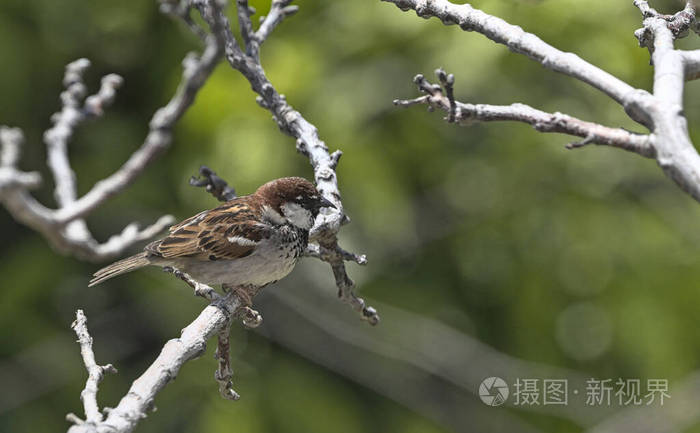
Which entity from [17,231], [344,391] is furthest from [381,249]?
[17,231]

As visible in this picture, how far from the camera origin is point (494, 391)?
5.40 m

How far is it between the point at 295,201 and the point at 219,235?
37 centimetres

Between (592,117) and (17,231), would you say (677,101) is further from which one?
(17,231)

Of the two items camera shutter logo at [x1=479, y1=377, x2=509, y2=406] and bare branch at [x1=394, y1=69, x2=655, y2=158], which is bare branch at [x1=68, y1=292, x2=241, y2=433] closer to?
bare branch at [x1=394, y1=69, x2=655, y2=158]

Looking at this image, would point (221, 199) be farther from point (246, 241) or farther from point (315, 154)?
point (315, 154)

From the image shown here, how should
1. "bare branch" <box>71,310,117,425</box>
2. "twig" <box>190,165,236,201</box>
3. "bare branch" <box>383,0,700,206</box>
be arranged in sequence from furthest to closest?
"twig" <box>190,165,236,201</box> → "bare branch" <box>71,310,117,425</box> → "bare branch" <box>383,0,700,206</box>

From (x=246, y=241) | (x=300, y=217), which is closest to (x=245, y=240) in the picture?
(x=246, y=241)

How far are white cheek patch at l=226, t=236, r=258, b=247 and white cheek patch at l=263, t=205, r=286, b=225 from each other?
135 millimetres

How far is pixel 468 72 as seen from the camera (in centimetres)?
443

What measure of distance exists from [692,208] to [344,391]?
2.37 meters

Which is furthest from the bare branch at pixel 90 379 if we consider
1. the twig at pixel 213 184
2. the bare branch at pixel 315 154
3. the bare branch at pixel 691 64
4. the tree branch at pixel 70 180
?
the bare branch at pixel 691 64

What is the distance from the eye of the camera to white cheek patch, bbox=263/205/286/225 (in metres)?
3.59

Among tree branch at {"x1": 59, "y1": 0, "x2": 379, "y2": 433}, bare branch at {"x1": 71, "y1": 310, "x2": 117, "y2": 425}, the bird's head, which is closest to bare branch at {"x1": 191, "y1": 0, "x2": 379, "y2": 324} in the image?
tree branch at {"x1": 59, "y1": 0, "x2": 379, "y2": 433}

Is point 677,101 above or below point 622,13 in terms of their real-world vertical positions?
below
